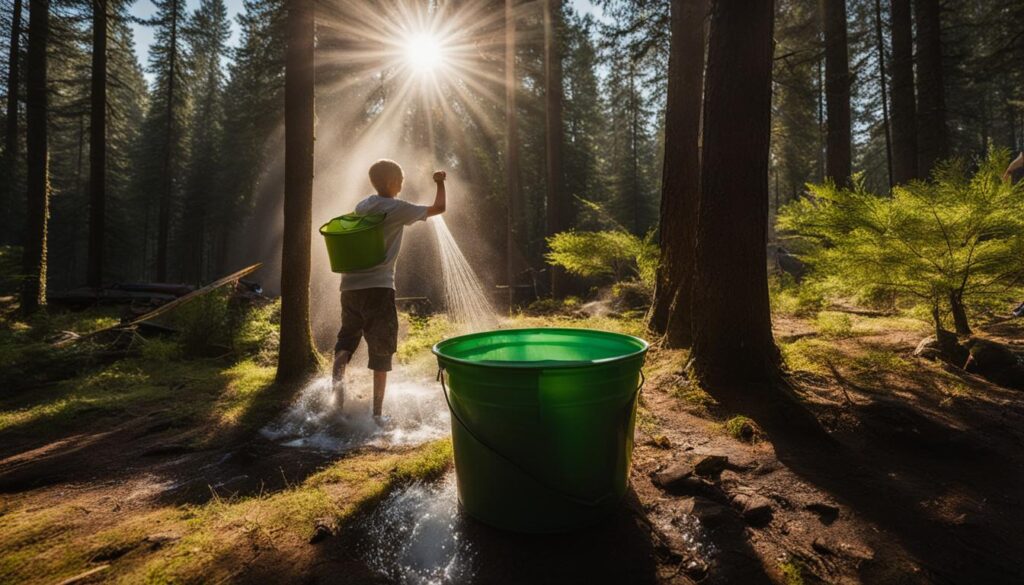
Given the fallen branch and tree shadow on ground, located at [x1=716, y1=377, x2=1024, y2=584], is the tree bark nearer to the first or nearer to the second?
tree shadow on ground, located at [x1=716, y1=377, x2=1024, y2=584]

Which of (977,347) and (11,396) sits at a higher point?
(977,347)

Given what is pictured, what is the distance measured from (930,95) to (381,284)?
11949mm

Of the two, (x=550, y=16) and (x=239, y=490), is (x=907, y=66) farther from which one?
(x=239, y=490)

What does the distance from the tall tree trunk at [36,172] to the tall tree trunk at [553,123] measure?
13.6 m

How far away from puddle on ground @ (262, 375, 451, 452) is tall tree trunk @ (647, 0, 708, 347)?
3283 mm

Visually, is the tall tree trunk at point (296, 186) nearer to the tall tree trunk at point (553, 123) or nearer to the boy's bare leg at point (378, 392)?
the boy's bare leg at point (378, 392)

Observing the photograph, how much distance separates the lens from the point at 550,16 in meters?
15.6

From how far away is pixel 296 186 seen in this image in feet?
17.1

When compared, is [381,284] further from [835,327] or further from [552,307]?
[552,307]

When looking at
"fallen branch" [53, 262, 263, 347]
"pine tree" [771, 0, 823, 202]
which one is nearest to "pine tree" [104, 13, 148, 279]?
"fallen branch" [53, 262, 263, 347]

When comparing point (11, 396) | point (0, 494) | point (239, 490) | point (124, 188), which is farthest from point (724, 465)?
point (124, 188)

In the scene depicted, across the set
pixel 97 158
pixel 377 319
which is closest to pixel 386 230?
pixel 377 319

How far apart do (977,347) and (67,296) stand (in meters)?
19.3

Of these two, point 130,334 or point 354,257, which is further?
point 130,334
